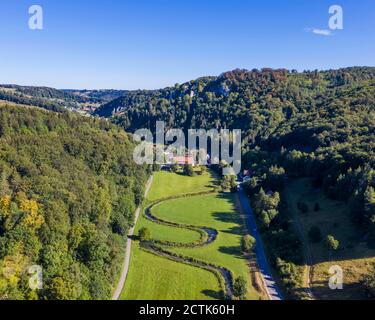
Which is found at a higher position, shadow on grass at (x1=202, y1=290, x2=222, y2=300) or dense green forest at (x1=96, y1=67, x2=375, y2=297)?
dense green forest at (x1=96, y1=67, x2=375, y2=297)

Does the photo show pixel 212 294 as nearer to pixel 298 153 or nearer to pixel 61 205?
pixel 61 205

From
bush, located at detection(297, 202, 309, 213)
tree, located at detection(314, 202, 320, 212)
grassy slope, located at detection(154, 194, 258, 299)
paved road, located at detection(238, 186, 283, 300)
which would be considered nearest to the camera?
paved road, located at detection(238, 186, 283, 300)

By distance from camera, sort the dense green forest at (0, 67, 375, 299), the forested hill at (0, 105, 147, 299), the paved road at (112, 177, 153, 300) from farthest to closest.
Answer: the paved road at (112, 177, 153, 300) → the dense green forest at (0, 67, 375, 299) → the forested hill at (0, 105, 147, 299)

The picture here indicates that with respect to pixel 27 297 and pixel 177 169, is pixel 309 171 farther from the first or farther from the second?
pixel 27 297

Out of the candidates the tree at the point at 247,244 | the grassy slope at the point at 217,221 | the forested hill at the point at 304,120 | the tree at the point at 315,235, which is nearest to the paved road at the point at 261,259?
the tree at the point at 247,244

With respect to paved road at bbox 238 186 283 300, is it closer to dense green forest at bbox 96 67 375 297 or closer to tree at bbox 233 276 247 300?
dense green forest at bbox 96 67 375 297

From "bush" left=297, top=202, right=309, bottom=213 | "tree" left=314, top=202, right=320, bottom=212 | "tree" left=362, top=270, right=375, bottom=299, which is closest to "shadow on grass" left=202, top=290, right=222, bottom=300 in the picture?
"tree" left=362, top=270, right=375, bottom=299

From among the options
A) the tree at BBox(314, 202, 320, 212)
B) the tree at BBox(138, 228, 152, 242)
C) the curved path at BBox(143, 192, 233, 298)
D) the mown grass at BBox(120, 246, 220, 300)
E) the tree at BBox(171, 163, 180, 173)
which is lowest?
the mown grass at BBox(120, 246, 220, 300)

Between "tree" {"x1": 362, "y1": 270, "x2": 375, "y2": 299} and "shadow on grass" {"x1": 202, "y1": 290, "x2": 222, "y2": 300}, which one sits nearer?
"tree" {"x1": 362, "y1": 270, "x2": 375, "y2": 299}

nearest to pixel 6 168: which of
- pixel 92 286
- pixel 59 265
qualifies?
pixel 59 265
